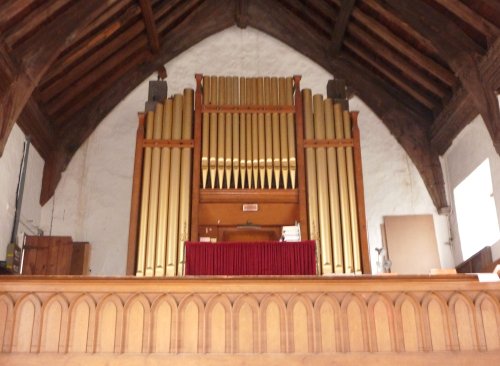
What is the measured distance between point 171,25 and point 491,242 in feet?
20.4

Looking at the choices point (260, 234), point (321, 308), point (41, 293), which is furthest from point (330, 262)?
point (41, 293)

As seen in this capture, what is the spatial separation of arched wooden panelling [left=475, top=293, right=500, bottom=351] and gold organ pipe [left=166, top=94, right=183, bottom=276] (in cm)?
422

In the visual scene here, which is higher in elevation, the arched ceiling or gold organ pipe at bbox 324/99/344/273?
the arched ceiling

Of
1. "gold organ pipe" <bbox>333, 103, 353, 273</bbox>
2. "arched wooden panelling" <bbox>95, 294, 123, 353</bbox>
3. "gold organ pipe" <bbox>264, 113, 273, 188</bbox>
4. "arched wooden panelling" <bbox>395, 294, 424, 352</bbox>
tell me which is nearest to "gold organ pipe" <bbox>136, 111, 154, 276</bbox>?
"gold organ pipe" <bbox>264, 113, 273, 188</bbox>

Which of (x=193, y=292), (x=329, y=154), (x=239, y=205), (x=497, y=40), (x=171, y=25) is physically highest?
(x=171, y=25)

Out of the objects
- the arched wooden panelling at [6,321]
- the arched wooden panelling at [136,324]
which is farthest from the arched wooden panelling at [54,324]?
the arched wooden panelling at [136,324]

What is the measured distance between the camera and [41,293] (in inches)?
243

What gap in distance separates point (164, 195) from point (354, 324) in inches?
168

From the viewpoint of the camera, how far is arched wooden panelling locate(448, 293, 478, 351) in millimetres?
6062

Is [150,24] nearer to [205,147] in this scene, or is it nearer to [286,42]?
[205,147]

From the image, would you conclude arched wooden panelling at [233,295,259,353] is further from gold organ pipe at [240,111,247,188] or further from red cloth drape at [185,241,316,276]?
gold organ pipe at [240,111,247,188]

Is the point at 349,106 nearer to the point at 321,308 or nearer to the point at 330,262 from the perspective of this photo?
the point at 330,262

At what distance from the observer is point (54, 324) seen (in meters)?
6.05

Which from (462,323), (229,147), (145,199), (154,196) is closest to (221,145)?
(229,147)
